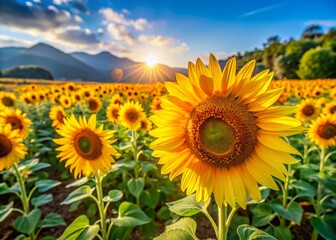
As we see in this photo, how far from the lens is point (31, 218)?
311cm

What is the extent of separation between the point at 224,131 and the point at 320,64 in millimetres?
46209

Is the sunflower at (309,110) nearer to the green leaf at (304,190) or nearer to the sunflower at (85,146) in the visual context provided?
the green leaf at (304,190)

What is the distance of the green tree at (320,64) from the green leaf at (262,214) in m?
43.4

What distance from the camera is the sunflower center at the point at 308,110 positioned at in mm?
5750

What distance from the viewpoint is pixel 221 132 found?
5.31 ft

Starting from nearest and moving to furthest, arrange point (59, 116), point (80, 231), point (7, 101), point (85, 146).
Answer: point (80, 231), point (85, 146), point (59, 116), point (7, 101)

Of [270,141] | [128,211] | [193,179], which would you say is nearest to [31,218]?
[128,211]

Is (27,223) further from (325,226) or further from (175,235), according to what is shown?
(325,226)

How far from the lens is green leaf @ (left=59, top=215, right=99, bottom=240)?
2.34m

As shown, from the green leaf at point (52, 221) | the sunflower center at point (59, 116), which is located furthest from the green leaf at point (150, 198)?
the sunflower center at point (59, 116)

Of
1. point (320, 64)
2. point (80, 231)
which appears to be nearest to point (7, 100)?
point (80, 231)

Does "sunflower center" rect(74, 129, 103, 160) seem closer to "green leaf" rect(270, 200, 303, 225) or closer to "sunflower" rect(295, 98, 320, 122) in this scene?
"green leaf" rect(270, 200, 303, 225)

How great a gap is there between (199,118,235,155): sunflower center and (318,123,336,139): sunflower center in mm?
3074

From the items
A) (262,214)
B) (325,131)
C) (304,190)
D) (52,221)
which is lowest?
(52,221)
